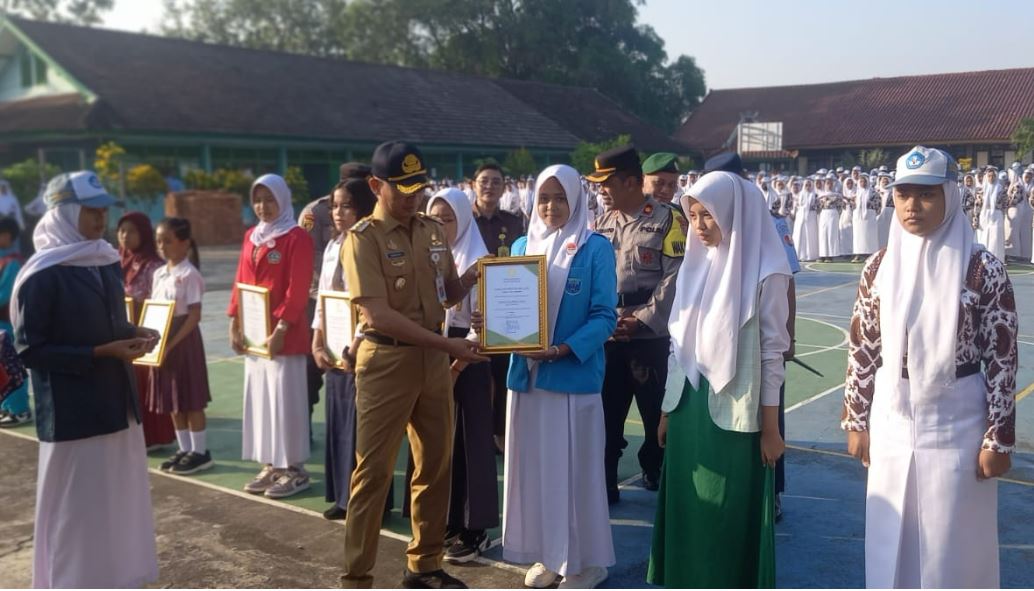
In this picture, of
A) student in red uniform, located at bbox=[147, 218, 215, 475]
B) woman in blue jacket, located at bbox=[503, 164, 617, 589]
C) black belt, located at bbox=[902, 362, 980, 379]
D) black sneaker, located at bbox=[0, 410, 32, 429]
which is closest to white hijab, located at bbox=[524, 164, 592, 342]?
woman in blue jacket, located at bbox=[503, 164, 617, 589]

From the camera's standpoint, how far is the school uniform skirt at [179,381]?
624 centimetres

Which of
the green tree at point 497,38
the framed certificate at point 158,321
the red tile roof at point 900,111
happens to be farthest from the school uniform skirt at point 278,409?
the green tree at point 497,38

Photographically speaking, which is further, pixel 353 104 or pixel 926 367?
pixel 353 104

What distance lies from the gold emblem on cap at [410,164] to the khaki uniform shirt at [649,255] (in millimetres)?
1552

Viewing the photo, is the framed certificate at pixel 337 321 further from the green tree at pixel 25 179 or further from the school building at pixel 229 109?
the school building at pixel 229 109

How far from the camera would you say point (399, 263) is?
3.99 m

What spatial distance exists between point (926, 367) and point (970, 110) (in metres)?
34.1

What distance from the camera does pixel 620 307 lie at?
5.22 m

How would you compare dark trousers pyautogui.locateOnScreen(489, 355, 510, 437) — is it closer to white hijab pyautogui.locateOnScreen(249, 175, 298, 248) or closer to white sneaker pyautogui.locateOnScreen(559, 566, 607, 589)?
white sneaker pyautogui.locateOnScreen(559, 566, 607, 589)

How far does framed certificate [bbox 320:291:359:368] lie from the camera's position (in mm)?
5020

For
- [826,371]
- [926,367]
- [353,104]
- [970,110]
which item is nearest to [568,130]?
[353,104]

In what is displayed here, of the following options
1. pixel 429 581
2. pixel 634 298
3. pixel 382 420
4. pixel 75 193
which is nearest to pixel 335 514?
pixel 429 581

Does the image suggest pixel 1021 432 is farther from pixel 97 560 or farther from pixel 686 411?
pixel 97 560

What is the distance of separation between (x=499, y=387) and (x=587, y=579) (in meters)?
1.58
